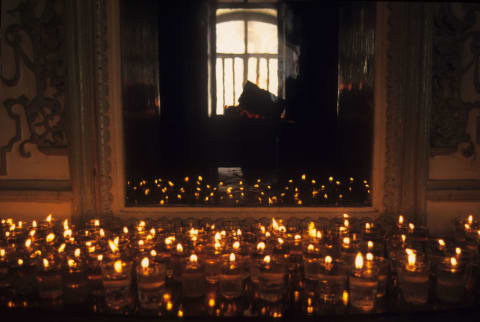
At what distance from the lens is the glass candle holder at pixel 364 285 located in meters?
1.53

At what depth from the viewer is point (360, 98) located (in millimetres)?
2580

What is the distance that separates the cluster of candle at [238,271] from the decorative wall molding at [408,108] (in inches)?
18.7

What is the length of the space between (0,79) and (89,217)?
1073mm

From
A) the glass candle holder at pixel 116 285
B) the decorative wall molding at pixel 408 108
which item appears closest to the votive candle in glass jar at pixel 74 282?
the glass candle holder at pixel 116 285

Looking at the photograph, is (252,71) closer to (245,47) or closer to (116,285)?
(245,47)

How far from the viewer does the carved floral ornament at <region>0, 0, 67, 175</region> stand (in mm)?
2445

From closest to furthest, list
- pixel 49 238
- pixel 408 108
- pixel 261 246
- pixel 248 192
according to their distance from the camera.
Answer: pixel 261 246, pixel 49 238, pixel 408 108, pixel 248 192

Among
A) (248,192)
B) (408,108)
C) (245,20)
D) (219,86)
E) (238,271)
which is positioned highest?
(245,20)

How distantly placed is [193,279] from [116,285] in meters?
0.31

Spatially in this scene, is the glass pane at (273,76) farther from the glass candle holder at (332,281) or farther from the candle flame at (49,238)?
the candle flame at (49,238)

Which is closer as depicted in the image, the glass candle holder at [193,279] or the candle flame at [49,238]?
the glass candle holder at [193,279]

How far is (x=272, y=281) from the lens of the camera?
1.60 meters

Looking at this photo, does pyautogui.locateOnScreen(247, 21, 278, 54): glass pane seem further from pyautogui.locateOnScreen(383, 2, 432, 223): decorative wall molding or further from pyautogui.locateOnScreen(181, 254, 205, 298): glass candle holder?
pyautogui.locateOnScreen(181, 254, 205, 298): glass candle holder

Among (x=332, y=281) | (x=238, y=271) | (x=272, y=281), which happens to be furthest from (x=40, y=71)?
(x=332, y=281)
